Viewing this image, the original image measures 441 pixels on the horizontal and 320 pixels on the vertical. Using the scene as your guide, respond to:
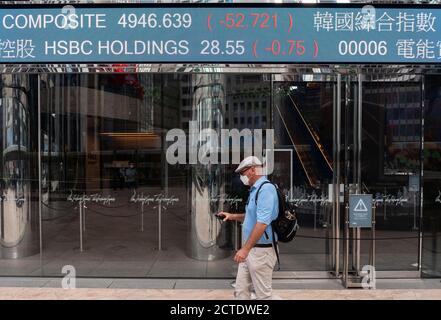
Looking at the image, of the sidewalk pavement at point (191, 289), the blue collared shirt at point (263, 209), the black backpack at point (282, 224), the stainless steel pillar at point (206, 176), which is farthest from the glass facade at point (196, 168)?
the blue collared shirt at point (263, 209)

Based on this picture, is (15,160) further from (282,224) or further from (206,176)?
(282,224)

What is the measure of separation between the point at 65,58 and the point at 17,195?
2.46m

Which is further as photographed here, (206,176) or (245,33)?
(206,176)

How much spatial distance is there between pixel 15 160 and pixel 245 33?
4.18m

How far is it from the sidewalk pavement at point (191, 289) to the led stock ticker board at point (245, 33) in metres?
3.13

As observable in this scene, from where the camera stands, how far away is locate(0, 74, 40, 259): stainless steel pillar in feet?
24.0

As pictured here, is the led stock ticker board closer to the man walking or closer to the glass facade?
the glass facade

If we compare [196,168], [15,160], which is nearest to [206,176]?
[196,168]

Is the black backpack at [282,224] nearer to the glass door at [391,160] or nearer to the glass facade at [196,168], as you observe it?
the glass facade at [196,168]

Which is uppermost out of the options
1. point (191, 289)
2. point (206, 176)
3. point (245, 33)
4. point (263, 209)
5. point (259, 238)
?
point (245, 33)

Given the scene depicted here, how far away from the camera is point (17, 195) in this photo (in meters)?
7.35

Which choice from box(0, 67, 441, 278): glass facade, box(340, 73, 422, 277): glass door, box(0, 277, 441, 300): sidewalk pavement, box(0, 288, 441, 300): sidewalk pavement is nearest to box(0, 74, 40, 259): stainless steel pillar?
box(0, 67, 441, 278): glass facade

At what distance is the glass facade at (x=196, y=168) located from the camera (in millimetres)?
6734

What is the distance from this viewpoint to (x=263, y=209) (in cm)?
408
